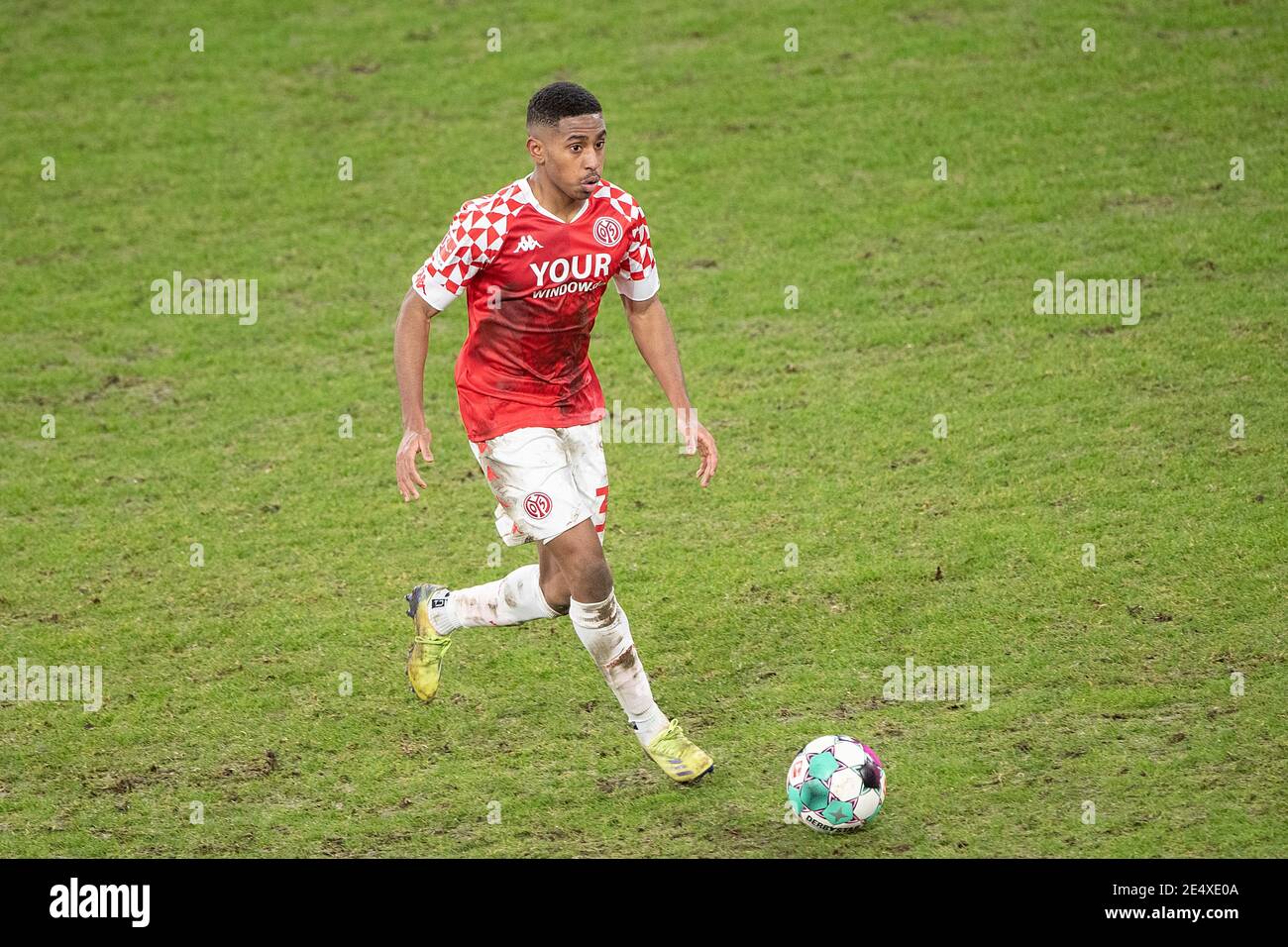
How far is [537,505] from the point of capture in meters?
6.48

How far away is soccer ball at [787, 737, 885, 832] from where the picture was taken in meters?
6.04

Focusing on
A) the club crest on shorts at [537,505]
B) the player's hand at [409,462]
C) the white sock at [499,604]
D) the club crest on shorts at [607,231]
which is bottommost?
the white sock at [499,604]

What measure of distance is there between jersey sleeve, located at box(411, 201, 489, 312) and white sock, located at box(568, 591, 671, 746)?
5.02ft

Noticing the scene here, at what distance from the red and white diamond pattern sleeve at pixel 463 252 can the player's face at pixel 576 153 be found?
32 cm

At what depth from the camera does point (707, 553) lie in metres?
8.86

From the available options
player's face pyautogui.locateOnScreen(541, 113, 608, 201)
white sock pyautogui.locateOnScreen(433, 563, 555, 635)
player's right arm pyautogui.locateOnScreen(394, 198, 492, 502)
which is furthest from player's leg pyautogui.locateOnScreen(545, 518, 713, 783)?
player's face pyautogui.locateOnScreen(541, 113, 608, 201)

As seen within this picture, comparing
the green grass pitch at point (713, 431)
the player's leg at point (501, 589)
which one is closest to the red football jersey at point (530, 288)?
the player's leg at point (501, 589)

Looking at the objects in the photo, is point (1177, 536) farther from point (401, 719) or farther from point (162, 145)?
point (162, 145)

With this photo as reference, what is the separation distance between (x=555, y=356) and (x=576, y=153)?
38.9 inches

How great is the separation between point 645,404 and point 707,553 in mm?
2382

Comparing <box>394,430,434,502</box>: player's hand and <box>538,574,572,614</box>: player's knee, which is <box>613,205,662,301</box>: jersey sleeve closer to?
<box>394,430,434,502</box>: player's hand

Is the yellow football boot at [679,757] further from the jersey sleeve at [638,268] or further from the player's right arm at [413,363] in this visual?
the jersey sleeve at [638,268]

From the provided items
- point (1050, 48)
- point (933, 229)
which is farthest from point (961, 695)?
point (1050, 48)

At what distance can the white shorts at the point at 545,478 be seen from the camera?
648 cm
